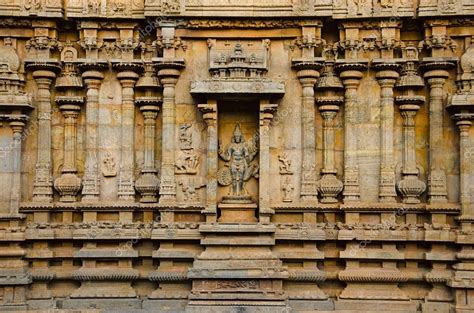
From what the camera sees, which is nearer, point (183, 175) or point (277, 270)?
point (277, 270)

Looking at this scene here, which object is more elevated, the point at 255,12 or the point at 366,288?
the point at 255,12

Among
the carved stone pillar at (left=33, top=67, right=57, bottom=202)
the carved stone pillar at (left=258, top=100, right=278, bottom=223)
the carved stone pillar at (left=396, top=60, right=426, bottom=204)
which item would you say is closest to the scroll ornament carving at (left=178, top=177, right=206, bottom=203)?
the carved stone pillar at (left=258, top=100, right=278, bottom=223)

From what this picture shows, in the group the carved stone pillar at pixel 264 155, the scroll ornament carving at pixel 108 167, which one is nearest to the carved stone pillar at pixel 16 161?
the scroll ornament carving at pixel 108 167

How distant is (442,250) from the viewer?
1614 centimetres

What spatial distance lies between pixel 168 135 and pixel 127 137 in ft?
3.76

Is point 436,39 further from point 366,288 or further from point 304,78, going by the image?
point 366,288

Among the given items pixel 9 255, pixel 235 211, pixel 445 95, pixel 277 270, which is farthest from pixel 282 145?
pixel 9 255

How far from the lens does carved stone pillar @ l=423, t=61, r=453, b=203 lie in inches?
642

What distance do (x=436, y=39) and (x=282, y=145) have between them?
15.9ft

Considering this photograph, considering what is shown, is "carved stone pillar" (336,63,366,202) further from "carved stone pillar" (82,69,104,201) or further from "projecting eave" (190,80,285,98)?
"carved stone pillar" (82,69,104,201)

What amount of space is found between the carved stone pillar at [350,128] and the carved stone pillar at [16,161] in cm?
851

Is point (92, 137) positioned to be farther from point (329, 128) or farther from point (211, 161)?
point (329, 128)

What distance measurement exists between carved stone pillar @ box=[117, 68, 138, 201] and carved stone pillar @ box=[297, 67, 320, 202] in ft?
14.9

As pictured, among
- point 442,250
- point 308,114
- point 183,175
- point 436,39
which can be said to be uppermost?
point 436,39
